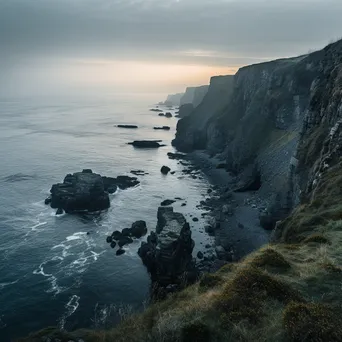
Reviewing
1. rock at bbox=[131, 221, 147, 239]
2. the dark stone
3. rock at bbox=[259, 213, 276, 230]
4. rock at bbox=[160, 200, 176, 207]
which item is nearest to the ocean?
rock at bbox=[160, 200, 176, 207]

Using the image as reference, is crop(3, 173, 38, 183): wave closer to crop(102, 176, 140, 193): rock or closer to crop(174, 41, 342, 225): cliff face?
crop(102, 176, 140, 193): rock

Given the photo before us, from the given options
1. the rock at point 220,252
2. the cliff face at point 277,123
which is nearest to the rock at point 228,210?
the cliff face at point 277,123

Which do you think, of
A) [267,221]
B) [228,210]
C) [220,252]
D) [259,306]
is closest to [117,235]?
[220,252]

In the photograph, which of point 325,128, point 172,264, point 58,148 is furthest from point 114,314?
point 58,148

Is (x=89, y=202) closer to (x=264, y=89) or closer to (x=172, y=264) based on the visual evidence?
(x=172, y=264)

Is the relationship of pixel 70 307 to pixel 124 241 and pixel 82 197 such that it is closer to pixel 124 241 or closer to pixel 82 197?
pixel 124 241

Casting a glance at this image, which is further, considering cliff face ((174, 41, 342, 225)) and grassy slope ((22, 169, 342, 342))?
cliff face ((174, 41, 342, 225))
